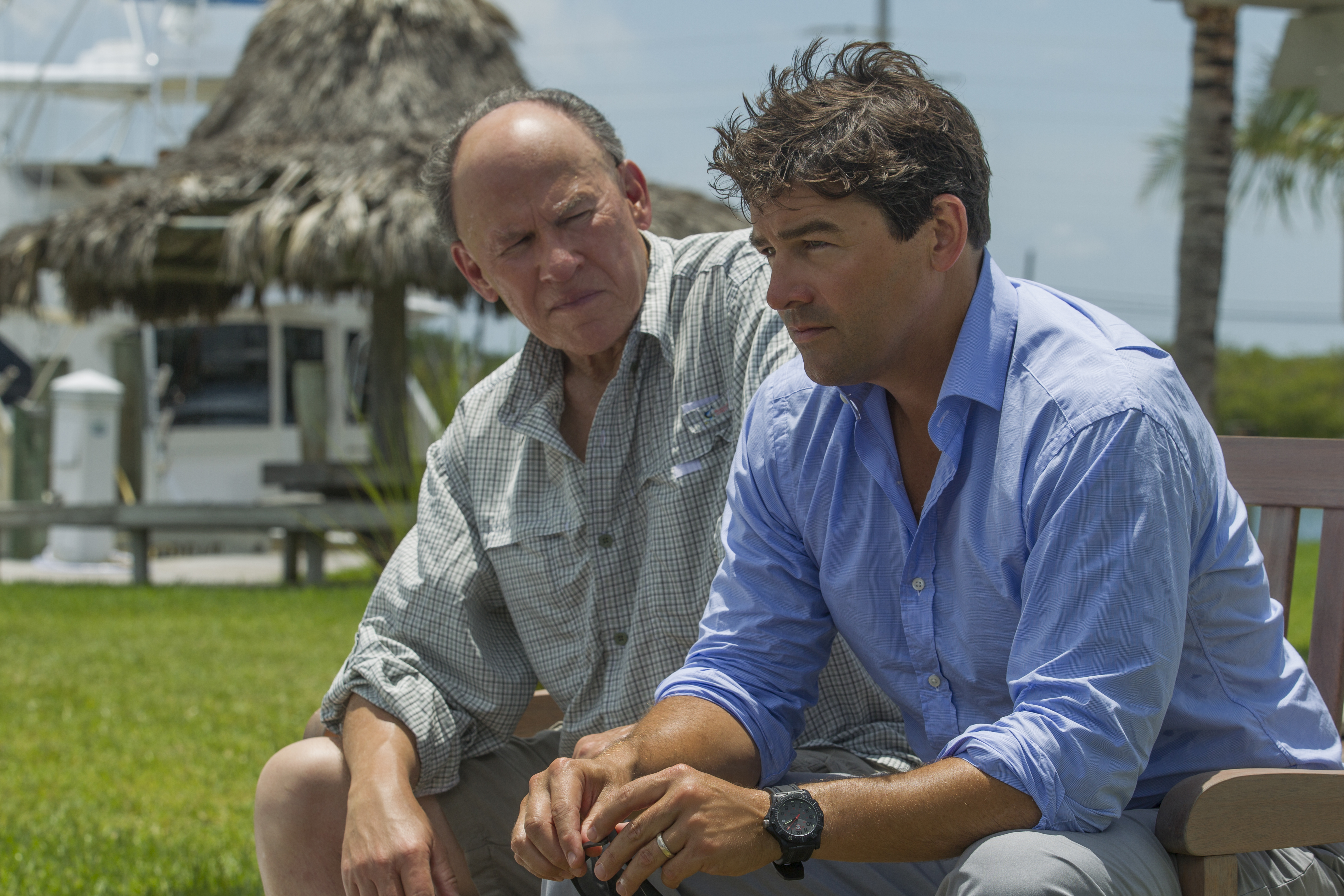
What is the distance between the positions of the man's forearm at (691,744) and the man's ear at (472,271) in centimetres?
105

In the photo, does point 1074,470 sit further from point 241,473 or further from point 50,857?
point 241,473

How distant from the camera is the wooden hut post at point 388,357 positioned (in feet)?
35.2

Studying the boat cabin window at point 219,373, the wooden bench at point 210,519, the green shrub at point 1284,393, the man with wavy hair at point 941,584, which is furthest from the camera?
the green shrub at point 1284,393

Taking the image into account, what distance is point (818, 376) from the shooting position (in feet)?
5.90

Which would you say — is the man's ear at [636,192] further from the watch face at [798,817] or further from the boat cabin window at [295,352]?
the boat cabin window at [295,352]

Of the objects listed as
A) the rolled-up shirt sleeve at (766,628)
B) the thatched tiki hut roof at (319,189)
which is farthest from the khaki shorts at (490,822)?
the thatched tiki hut roof at (319,189)

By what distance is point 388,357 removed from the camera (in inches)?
433

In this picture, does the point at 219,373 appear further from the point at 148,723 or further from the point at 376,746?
the point at 376,746

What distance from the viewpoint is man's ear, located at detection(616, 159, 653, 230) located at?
256 cm

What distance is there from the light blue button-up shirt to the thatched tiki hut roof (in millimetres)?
7227

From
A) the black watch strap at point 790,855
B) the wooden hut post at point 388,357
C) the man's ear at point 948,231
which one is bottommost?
the wooden hut post at point 388,357

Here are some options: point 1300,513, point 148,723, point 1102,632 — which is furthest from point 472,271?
point 148,723

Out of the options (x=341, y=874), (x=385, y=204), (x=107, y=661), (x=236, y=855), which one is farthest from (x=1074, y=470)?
(x=385, y=204)

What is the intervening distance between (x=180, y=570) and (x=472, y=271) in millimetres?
11492
